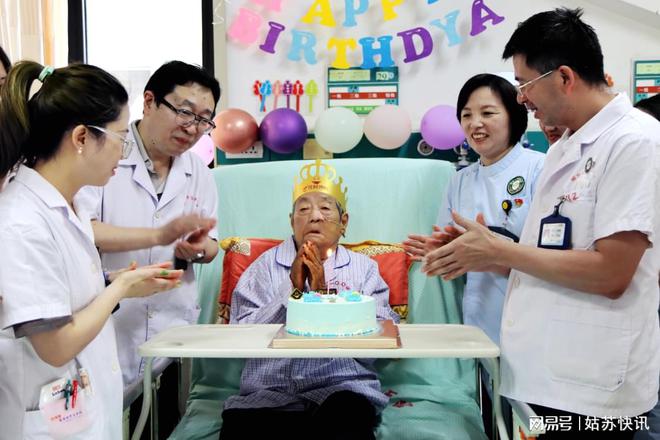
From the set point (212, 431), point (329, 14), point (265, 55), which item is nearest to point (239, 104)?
point (265, 55)

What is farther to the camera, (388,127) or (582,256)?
(388,127)

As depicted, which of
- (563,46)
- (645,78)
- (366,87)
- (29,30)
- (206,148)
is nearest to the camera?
(563,46)

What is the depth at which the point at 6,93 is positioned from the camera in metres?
1.60

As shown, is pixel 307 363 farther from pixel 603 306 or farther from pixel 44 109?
pixel 44 109

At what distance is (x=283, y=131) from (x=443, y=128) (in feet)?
3.36

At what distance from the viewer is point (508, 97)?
280cm

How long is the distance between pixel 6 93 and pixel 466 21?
12.2 feet

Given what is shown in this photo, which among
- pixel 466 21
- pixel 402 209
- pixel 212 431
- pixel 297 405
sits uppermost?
pixel 466 21

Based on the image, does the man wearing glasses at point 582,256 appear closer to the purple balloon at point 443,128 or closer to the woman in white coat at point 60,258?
the woman in white coat at point 60,258

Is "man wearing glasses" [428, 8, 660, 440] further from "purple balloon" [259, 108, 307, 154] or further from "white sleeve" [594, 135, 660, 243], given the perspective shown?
"purple balloon" [259, 108, 307, 154]

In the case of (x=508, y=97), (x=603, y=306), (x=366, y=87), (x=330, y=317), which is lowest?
(x=330, y=317)

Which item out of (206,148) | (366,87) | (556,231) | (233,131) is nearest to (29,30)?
(206,148)

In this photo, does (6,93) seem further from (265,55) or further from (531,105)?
(265,55)

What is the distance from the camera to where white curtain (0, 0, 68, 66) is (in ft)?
15.8
